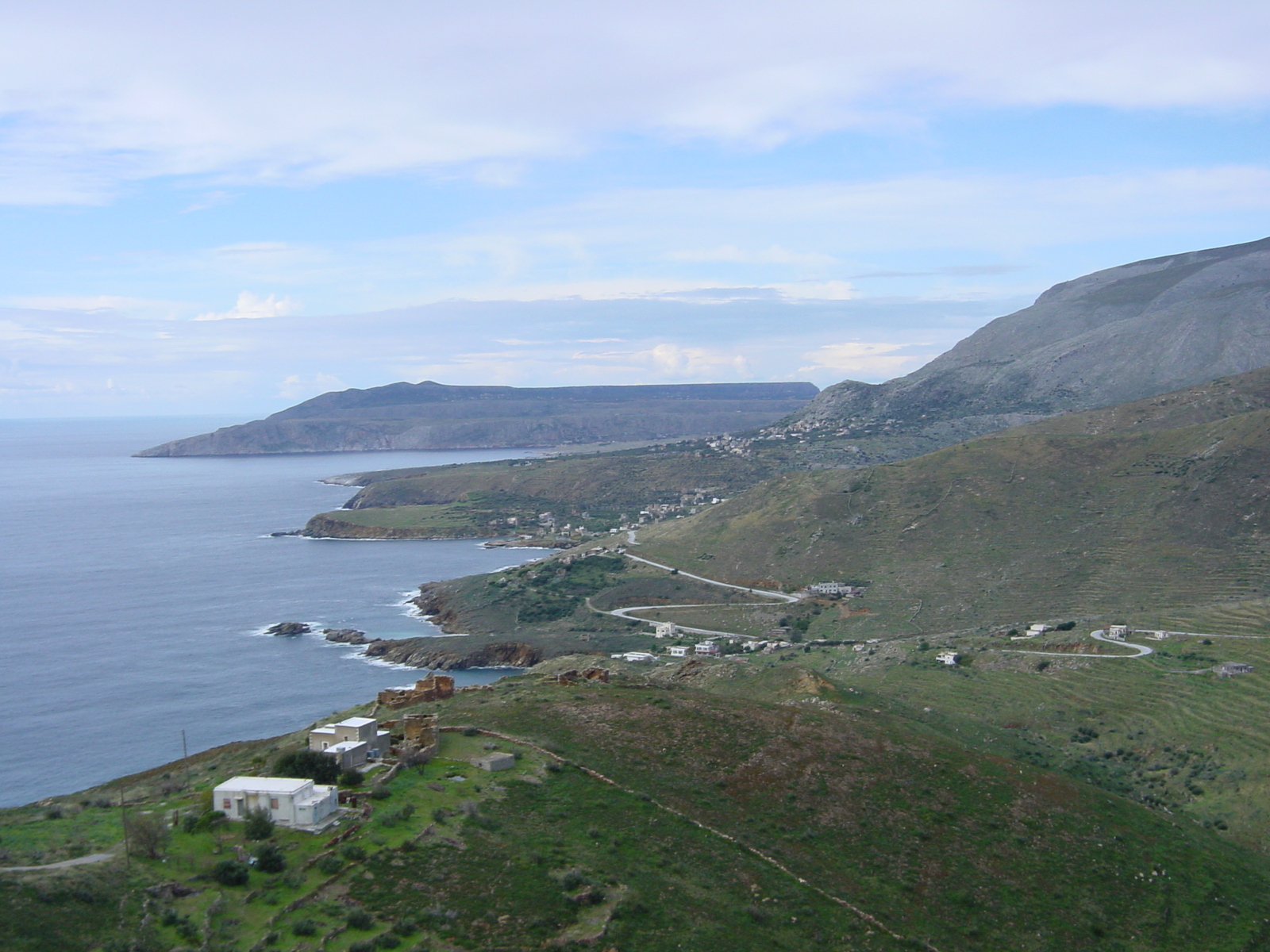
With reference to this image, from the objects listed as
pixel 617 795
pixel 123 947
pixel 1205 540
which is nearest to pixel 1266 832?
pixel 617 795

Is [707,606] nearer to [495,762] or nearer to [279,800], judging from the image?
[495,762]

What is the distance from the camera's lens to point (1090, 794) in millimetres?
31719

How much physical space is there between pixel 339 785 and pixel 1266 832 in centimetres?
2726

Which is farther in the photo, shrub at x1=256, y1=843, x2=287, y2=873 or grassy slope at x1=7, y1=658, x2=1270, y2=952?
shrub at x1=256, y1=843, x2=287, y2=873

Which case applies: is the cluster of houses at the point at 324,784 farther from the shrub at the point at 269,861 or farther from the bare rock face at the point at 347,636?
the bare rock face at the point at 347,636

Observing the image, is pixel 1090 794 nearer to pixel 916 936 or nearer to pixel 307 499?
pixel 916 936

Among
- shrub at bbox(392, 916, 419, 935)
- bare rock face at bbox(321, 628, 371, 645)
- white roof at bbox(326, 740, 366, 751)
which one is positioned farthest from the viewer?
bare rock face at bbox(321, 628, 371, 645)

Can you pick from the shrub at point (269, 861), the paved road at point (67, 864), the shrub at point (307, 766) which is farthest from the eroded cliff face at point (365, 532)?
A: the shrub at point (269, 861)

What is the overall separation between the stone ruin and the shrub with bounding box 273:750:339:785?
11.4 metres

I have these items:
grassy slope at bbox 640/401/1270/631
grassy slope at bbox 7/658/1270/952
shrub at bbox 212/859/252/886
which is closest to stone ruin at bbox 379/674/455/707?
grassy slope at bbox 7/658/1270/952

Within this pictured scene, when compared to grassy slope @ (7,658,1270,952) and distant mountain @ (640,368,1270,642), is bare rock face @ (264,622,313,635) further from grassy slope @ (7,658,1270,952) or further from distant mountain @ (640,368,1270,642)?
grassy slope @ (7,658,1270,952)

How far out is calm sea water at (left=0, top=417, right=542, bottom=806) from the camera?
58.0 m

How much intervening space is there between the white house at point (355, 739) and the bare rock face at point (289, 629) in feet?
201

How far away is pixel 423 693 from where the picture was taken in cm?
3588
